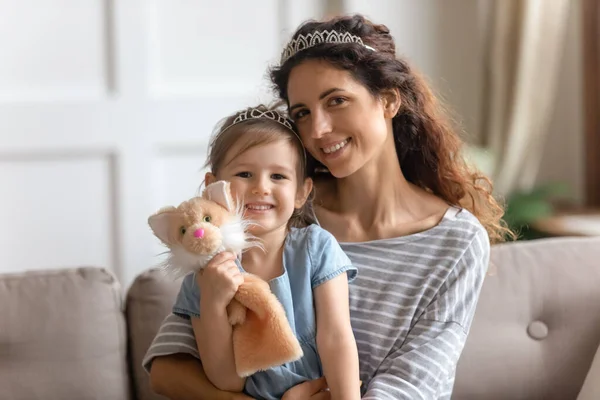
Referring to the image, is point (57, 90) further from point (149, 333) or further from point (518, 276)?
point (518, 276)

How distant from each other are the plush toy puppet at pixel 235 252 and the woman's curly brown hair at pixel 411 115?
0.42 meters

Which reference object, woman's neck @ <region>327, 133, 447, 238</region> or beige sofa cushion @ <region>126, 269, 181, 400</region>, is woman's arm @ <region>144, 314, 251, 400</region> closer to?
beige sofa cushion @ <region>126, 269, 181, 400</region>

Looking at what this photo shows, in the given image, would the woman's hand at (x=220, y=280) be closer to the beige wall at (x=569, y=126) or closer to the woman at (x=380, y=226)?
the woman at (x=380, y=226)

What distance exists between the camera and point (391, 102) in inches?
68.9

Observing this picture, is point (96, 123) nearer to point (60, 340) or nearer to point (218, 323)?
point (60, 340)

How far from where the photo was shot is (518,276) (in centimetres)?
203

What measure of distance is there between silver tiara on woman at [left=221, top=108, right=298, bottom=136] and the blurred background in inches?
51.3

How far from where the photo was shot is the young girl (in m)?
1.48

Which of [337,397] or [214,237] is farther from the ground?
[214,237]

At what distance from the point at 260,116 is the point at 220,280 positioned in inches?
13.8

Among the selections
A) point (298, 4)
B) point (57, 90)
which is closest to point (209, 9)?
point (298, 4)

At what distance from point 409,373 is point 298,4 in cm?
199

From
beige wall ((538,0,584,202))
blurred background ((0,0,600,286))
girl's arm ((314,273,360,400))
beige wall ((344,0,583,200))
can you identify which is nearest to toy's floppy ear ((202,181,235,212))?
girl's arm ((314,273,360,400))

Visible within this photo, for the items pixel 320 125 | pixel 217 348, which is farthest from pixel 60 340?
pixel 320 125
